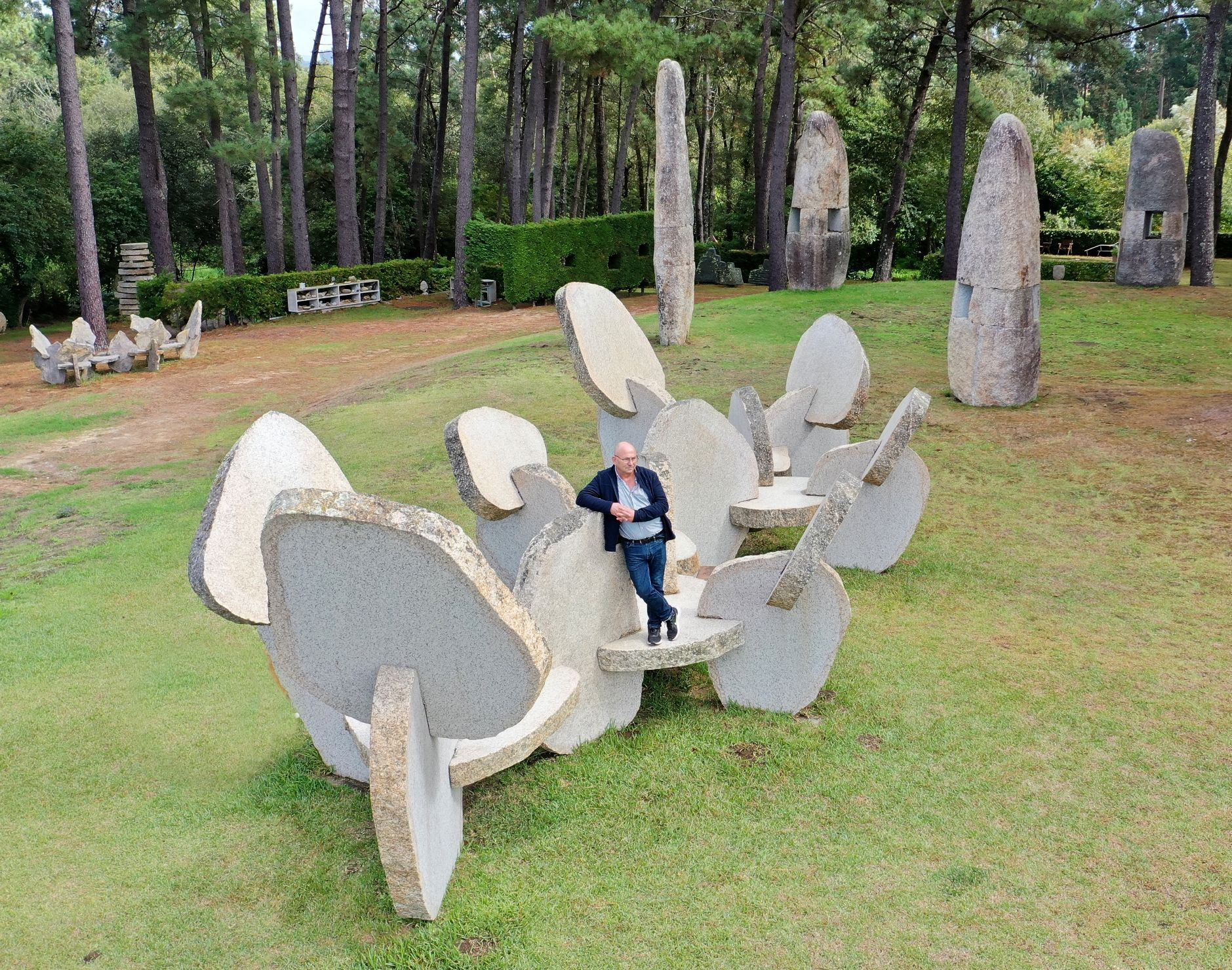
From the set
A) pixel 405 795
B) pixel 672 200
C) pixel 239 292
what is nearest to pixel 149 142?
pixel 239 292

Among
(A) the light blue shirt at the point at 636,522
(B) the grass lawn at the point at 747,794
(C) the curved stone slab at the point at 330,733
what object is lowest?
(B) the grass lawn at the point at 747,794

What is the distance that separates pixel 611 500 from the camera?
18.0 feet

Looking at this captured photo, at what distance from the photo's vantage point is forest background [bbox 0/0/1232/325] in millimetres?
25391

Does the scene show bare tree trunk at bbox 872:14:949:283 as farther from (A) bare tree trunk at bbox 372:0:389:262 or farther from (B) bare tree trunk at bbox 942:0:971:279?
(A) bare tree trunk at bbox 372:0:389:262

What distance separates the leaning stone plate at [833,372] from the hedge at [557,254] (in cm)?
1874

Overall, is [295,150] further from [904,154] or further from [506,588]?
[506,588]

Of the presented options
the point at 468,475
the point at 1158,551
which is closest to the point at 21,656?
the point at 468,475

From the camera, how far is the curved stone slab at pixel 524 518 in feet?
21.0

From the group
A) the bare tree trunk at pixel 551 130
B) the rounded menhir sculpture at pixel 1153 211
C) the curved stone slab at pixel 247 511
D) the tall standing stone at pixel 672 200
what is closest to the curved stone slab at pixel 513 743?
the curved stone slab at pixel 247 511

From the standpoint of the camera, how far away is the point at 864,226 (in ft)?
121

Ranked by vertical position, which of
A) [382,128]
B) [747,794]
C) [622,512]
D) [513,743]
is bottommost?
[747,794]

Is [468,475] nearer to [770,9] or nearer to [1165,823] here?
[1165,823]

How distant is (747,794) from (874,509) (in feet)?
11.6

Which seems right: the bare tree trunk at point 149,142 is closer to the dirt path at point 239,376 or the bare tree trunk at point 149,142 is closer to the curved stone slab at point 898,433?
the dirt path at point 239,376
